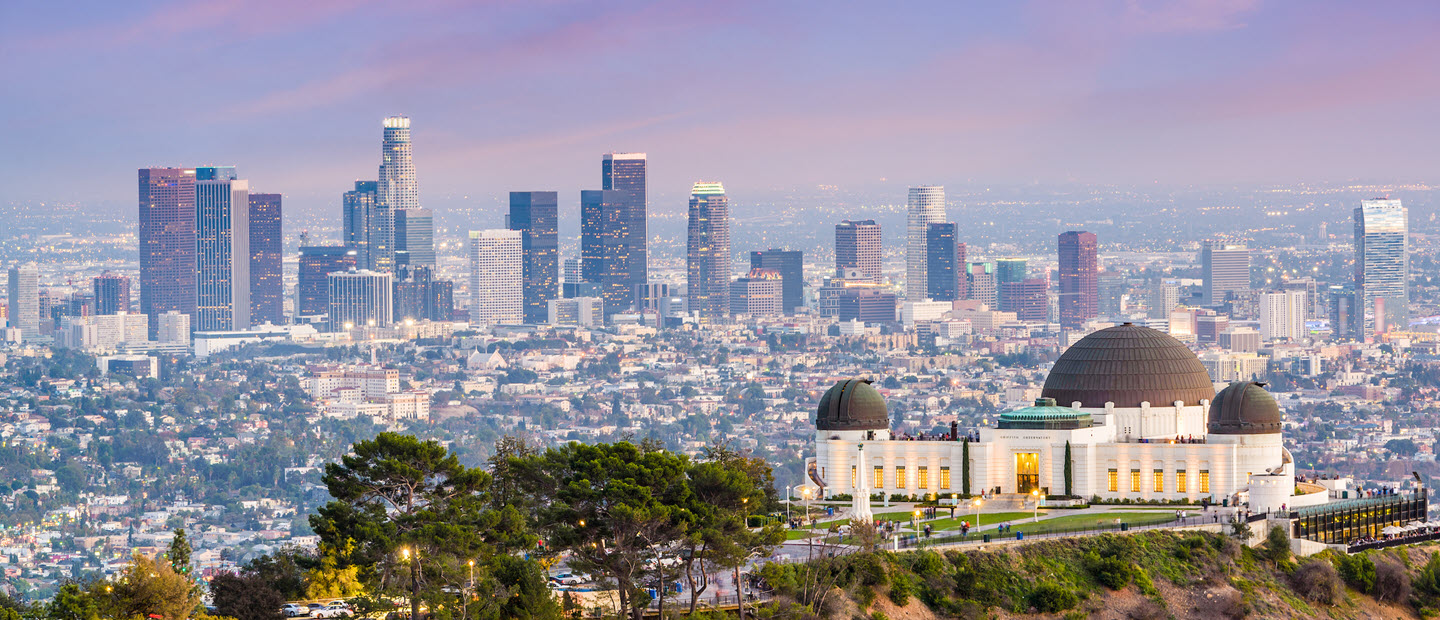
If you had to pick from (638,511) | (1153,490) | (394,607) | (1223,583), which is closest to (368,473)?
(394,607)

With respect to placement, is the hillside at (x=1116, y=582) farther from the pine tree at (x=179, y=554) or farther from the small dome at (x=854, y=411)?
the pine tree at (x=179, y=554)

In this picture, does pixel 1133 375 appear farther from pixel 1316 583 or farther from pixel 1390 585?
pixel 1316 583

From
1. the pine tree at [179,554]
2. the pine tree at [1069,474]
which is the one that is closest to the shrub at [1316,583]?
the pine tree at [1069,474]

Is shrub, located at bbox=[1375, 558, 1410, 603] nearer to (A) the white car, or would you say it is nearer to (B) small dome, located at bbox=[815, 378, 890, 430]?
(B) small dome, located at bbox=[815, 378, 890, 430]

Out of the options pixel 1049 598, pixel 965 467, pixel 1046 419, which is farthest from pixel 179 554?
pixel 1046 419

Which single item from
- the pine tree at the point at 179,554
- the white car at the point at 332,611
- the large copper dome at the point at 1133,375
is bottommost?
the white car at the point at 332,611

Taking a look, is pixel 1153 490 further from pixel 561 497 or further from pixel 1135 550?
pixel 561 497
